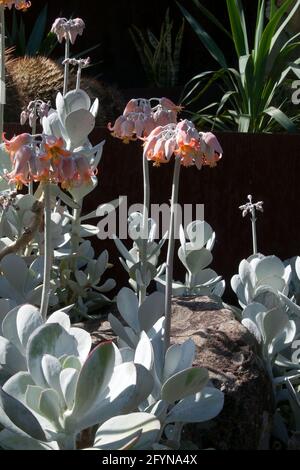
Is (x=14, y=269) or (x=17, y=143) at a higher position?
(x=17, y=143)

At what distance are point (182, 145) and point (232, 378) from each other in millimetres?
782

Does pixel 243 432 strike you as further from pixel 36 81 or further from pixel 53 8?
pixel 53 8

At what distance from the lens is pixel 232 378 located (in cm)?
260

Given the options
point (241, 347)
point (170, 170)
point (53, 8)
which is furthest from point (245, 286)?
point (53, 8)

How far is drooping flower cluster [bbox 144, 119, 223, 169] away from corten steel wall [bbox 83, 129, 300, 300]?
2.28m

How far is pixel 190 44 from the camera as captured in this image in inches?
432

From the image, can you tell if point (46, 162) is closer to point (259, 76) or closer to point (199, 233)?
point (199, 233)

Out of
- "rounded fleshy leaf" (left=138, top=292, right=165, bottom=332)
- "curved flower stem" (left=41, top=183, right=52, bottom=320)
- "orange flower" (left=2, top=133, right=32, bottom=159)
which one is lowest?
"rounded fleshy leaf" (left=138, top=292, right=165, bottom=332)

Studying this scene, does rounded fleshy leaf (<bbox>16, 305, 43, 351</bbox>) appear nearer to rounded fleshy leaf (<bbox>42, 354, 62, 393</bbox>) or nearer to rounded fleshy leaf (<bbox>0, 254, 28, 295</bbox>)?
rounded fleshy leaf (<bbox>42, 354, 62, 393</bbox>)

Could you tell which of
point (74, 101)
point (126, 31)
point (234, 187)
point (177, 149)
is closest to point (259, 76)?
point (234, 187)

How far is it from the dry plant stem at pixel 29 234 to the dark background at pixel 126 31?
7.68 m

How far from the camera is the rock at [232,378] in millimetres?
2541

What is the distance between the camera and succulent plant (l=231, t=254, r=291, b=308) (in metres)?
3.16

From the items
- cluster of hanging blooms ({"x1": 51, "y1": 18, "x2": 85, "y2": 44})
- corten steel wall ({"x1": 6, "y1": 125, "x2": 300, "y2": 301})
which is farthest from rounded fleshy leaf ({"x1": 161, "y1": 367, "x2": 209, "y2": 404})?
corten steel wall ({"x1": 6, "y1": 125, "x2": 300, "y2": 301})
